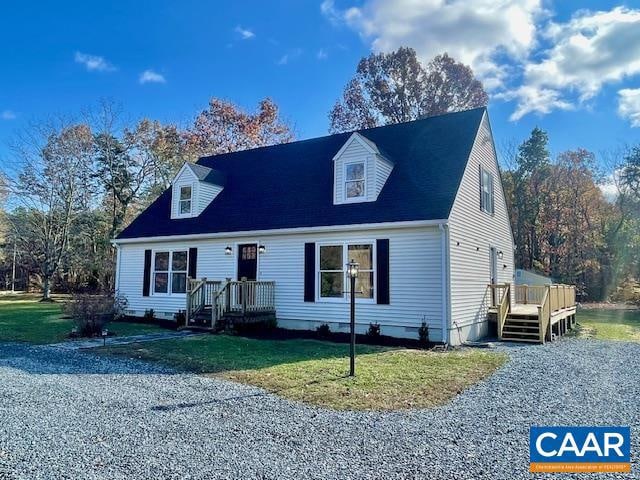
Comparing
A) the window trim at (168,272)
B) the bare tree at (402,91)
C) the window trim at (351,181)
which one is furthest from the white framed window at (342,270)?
the bare tree at (402,91)

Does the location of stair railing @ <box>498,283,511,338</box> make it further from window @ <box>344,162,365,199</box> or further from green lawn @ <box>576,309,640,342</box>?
window @ <box>344,162,365,199</box>

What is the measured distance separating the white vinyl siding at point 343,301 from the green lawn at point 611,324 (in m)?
6.51

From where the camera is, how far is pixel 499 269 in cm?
1523

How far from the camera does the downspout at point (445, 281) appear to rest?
34.8ft

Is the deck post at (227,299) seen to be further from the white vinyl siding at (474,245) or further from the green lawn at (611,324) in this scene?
the green lawn at (611,324)

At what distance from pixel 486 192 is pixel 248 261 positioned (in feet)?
27.1

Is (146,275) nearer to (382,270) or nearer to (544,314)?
(382,270)

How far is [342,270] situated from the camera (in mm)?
12258

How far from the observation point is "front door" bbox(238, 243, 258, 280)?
45.1 feet

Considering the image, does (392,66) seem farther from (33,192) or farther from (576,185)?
(33,192)

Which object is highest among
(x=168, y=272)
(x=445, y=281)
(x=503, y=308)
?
(x=168, y=272)

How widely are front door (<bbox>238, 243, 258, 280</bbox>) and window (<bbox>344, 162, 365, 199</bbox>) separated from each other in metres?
3.51

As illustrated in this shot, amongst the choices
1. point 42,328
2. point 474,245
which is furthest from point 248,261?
point 474,245

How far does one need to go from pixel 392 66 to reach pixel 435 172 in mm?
20778
